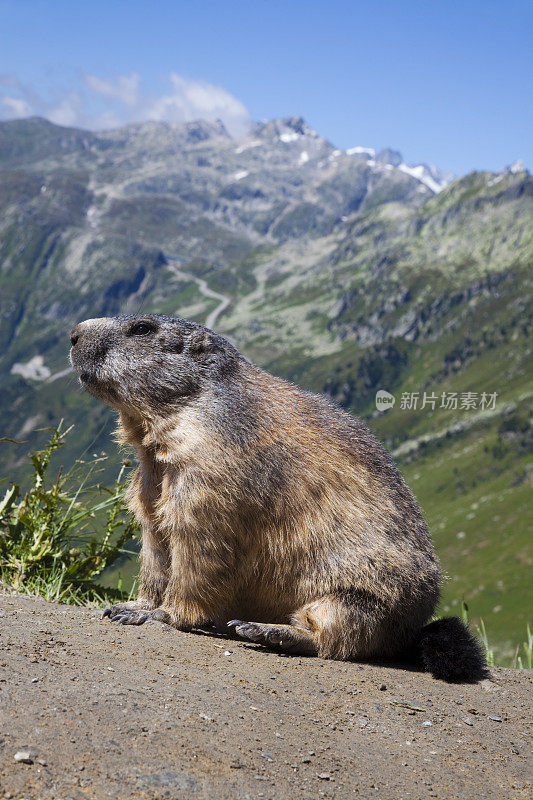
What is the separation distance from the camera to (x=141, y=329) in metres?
9.10

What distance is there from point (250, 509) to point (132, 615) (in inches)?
76.4

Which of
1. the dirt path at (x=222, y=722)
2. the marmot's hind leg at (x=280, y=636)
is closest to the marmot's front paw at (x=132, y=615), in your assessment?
the dirt path at (x=222, y=722)

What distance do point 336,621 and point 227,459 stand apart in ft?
7.40

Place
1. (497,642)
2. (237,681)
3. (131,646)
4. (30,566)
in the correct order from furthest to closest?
(497,642) < (30,566) < (131,646) < (237,681)

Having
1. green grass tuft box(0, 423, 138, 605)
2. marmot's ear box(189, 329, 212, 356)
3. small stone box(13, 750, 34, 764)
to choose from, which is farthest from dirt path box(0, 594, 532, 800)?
marmot's ear box(189, 329, 212, 356)

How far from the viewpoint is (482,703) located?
7.96 metres

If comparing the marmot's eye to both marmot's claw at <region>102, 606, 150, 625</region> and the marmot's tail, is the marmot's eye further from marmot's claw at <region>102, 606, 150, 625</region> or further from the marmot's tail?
the marmot's tail

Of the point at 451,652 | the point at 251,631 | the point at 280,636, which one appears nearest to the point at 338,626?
the point at 280,636

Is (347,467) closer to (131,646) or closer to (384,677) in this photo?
(384,677)

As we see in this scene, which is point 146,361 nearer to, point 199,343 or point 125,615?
point 199,343

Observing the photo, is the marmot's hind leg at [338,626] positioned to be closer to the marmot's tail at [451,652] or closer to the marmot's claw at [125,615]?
the marmot's tail at [451,652]

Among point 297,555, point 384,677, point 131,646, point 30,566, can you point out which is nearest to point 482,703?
point 384,677

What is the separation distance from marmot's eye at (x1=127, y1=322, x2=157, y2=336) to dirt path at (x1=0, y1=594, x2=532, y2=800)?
138 inches

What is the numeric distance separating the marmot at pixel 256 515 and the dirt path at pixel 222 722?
447 mm
